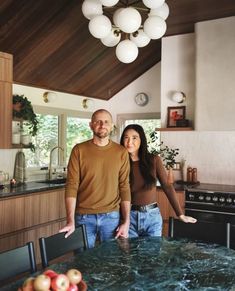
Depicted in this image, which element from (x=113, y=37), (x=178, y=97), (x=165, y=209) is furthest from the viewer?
(x=178, y=97)

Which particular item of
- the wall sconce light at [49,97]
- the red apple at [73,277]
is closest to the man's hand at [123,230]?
the red apple at [73,277]

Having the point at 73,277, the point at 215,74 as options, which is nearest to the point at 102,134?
the point at 73,277

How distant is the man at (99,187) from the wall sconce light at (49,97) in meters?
2.49

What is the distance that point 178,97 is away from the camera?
4660 mm

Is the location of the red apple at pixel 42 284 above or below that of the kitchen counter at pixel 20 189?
above

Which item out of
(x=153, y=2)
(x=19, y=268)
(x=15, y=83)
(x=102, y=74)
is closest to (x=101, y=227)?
(x=19, y=268)

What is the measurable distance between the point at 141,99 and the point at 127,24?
3.49 metres

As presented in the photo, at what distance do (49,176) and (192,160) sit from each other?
6.49ft

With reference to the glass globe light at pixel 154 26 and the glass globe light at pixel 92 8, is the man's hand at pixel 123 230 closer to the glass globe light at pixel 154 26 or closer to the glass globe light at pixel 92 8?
the glass globe light at pixel 154 26

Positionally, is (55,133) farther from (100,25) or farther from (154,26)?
(154,26)

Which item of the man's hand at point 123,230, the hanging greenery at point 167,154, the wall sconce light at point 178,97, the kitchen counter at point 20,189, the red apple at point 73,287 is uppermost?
the wall sconce light at point 178,97

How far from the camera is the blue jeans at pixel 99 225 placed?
96.2 inches

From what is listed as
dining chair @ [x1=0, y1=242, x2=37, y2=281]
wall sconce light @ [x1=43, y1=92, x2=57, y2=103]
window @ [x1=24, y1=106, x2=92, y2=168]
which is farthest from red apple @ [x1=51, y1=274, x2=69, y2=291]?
wall sconce light @ [x1=43, y1=92, x2=57, y2=103]

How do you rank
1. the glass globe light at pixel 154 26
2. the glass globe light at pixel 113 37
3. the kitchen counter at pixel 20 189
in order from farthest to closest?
the kitchen counter at pixel 20 189 → the glass globe light at pixel 113 37 → the glass globe light at pixel 154 26
